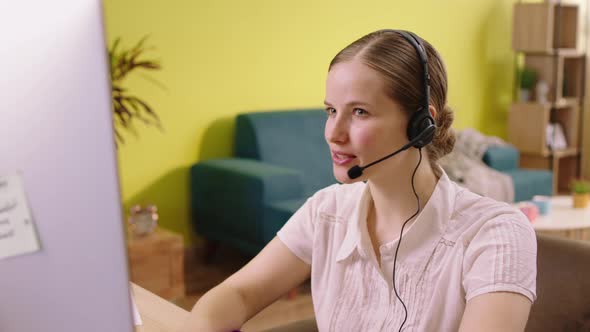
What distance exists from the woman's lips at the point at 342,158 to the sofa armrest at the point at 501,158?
3377 millimetres

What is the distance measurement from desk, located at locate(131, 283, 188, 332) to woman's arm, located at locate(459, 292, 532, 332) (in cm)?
39

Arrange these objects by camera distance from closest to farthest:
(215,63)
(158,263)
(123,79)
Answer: (158,263) < (123,79) < (215,63)

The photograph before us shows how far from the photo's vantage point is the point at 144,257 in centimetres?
300

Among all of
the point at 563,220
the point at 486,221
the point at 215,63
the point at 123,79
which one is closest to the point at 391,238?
the point at 486,221

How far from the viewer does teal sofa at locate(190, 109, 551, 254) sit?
326cm

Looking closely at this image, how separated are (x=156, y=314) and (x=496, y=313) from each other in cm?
47

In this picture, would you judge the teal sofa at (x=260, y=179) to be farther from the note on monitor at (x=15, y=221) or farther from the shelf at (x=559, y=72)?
the note on monitor at (x=15, y=221)

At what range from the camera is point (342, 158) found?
1.11 meters

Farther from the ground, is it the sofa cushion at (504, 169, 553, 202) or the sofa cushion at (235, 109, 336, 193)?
the sofa cushion at (235, 109, 336, 193)

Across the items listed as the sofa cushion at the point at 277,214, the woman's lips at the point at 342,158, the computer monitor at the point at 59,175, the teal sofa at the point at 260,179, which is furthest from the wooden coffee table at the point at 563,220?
the computer monitor at the point at 59,175

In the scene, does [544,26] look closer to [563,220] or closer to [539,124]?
[539,124]

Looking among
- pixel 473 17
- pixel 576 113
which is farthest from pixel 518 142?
pixel 473 17

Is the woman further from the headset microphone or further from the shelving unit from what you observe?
the shelving unit

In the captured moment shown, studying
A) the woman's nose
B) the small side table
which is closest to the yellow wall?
the small side table
